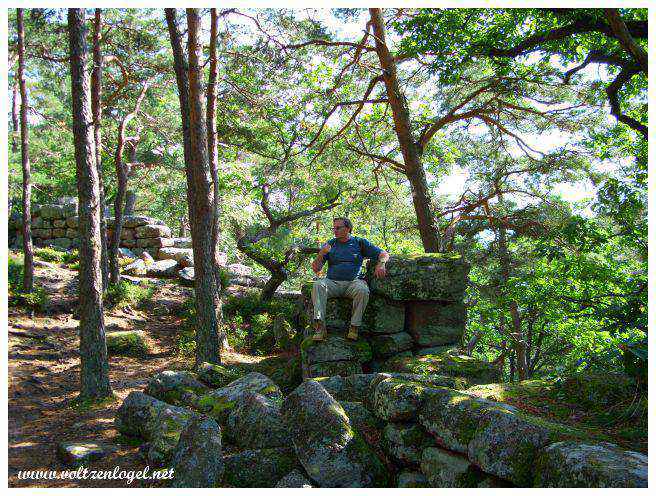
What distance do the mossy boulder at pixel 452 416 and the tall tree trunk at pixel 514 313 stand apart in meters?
9.02

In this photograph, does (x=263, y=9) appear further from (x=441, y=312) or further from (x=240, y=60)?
(x=441, y=312)

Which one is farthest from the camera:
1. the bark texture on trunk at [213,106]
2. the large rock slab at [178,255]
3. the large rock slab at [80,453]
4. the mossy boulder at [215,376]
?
the large rock slab at [178,255]

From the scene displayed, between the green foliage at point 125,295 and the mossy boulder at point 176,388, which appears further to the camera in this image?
the green foliage at point 125,295

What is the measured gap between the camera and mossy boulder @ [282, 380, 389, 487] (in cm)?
344

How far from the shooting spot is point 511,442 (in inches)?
114

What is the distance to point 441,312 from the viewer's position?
7.42m

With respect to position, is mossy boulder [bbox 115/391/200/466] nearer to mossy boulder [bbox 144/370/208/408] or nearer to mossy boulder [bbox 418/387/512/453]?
mossy boulder [bbox 144/370/208/408]

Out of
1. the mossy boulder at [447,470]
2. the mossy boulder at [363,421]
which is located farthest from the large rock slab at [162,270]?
the mossy boulder at [447,470]

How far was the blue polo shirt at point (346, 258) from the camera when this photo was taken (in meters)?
6.96

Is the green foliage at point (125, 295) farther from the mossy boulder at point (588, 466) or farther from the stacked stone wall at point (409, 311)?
the mossy boulder at point (588, 466)

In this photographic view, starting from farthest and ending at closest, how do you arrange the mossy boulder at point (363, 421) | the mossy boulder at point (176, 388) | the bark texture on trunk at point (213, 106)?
the bark texture on trunk at point (213, 106) → the mossy boulder at point (176, 388) → the mossy boulder at point (363, 421)

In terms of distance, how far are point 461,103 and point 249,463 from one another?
9141 mm

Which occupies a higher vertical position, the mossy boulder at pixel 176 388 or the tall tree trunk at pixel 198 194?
the tall tree trunk at pixel 198 194

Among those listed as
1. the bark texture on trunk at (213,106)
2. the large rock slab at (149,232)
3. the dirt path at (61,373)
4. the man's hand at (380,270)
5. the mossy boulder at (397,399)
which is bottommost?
the dirt path at (61,373)
